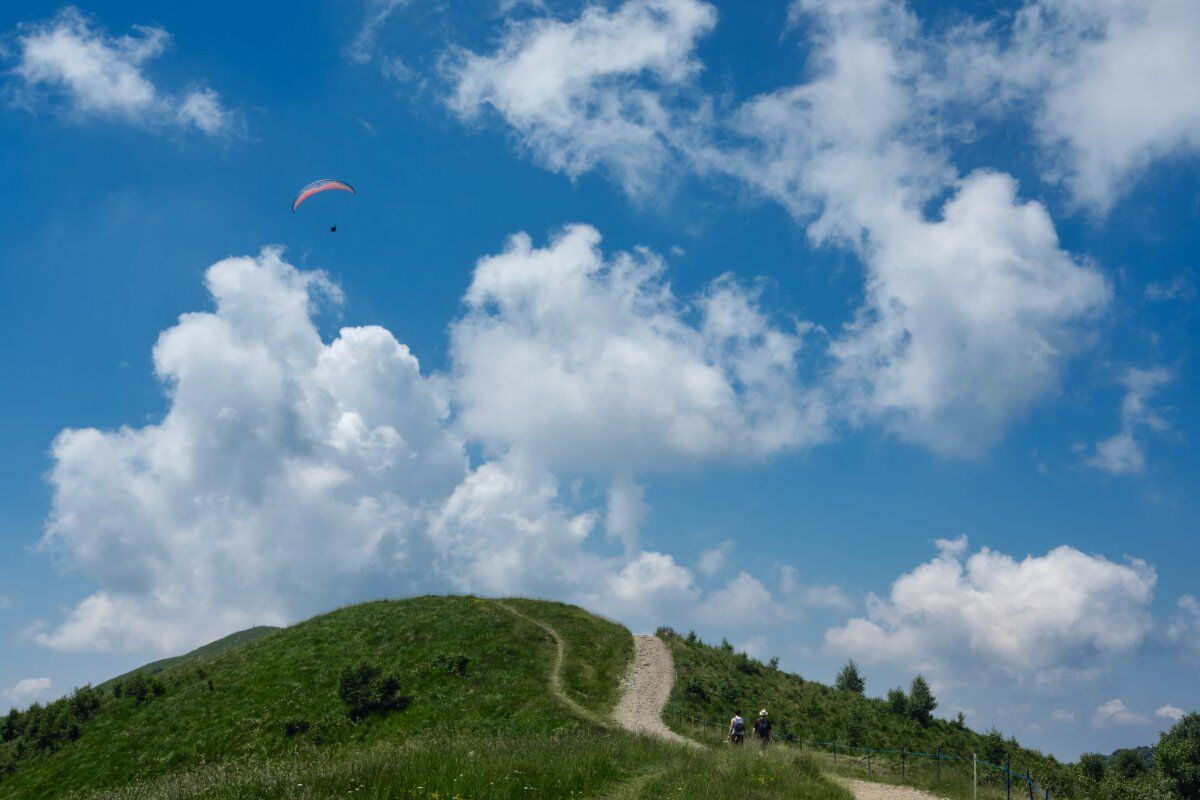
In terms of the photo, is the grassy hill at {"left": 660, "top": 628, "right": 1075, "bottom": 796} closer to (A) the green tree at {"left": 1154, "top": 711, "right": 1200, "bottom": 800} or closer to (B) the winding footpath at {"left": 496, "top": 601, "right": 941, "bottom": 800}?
(B) the winding footpath at {"left": 496, "top": 601, "right": 941, "bottom": 800}

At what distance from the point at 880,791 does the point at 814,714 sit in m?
20.9

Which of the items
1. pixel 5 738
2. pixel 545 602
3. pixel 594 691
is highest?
pixel 545 602

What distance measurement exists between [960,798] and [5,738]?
63423 millimetres

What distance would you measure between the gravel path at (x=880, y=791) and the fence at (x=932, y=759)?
129 centimetres

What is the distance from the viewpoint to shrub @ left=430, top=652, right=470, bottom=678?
1825 inches

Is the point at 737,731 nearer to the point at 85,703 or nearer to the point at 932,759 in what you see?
the point at 932,759

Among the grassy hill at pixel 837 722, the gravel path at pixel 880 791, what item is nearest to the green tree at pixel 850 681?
the grassy hill at pixel 837 722

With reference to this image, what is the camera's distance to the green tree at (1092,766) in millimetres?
38906

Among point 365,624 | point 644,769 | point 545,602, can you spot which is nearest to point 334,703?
point 365,624

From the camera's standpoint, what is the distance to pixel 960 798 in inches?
922

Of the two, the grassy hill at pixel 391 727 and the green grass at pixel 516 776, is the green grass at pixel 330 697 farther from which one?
the green grass at pixel 516 776

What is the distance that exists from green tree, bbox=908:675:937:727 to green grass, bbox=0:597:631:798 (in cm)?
1984

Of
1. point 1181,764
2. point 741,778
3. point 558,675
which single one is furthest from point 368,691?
point 1181,764

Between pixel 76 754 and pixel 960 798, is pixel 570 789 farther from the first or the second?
pixel 76 754
